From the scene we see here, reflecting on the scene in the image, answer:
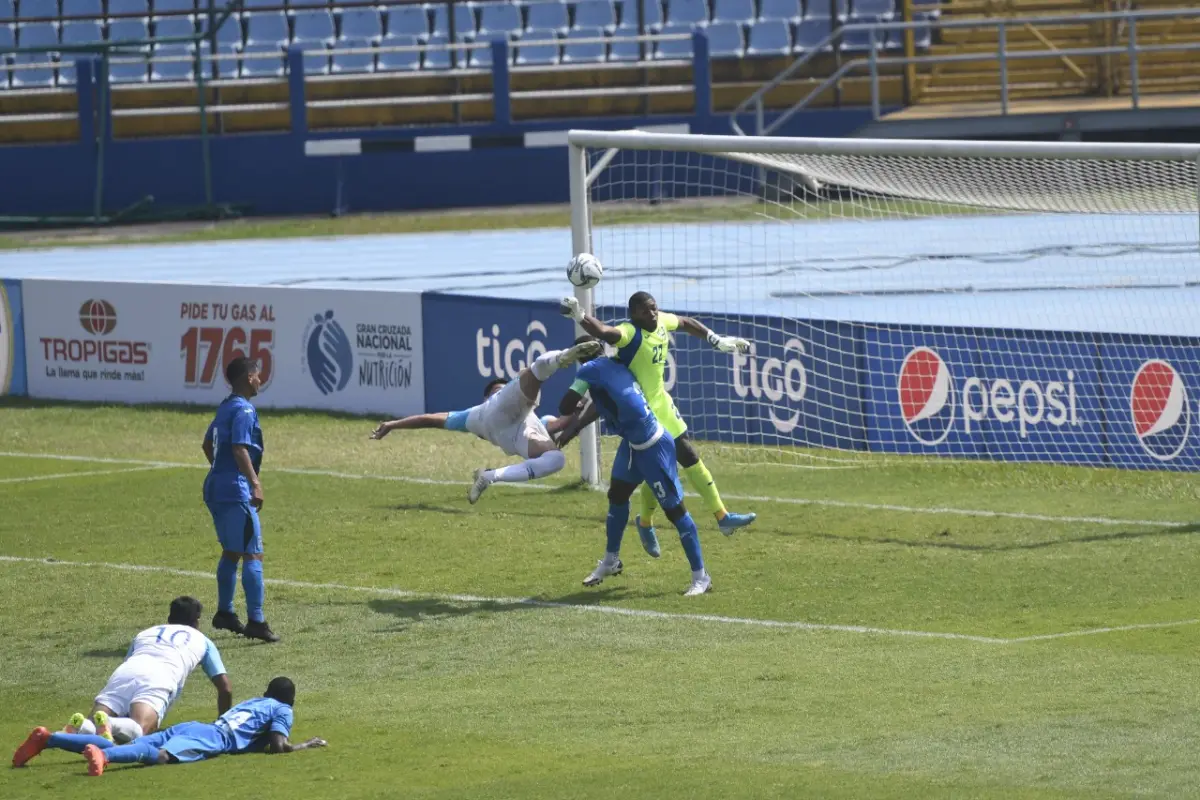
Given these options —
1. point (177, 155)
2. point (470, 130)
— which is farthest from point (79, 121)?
point (470, 130)

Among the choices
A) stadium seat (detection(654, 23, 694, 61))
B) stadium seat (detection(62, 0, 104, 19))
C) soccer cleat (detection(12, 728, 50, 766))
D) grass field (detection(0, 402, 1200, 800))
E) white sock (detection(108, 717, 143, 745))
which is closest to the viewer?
grass field (detection(0, 402, 1200, 800))

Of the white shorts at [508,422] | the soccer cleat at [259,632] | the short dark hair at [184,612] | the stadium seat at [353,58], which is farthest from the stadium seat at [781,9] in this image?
the short dark hair at [184,612]

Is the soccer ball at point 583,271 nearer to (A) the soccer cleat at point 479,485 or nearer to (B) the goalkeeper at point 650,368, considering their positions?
(B) the goalkeeper at point 650,368

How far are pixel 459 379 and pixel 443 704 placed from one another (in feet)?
37.1

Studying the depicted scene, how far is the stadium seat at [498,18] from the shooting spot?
4181 centimetres

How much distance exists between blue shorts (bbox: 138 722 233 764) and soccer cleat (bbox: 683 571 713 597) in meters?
4.67

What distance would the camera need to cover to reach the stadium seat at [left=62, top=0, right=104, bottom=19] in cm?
4269

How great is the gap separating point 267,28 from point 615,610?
31.7 m

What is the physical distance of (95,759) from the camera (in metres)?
9.25

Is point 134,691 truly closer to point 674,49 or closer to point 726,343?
point 726,343

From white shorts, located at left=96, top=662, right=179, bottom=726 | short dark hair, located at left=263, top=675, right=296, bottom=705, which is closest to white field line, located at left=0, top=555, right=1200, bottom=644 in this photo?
short dark hair, located at left=263, top=675, right=296, bottom=705

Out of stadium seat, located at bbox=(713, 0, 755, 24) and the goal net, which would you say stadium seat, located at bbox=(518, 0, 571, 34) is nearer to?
stadium seat, located at bbox=(713, 0, 755, 24)

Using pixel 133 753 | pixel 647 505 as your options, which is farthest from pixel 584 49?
pixel 133 753

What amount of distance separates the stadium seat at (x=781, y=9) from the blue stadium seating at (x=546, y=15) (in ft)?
14.2
